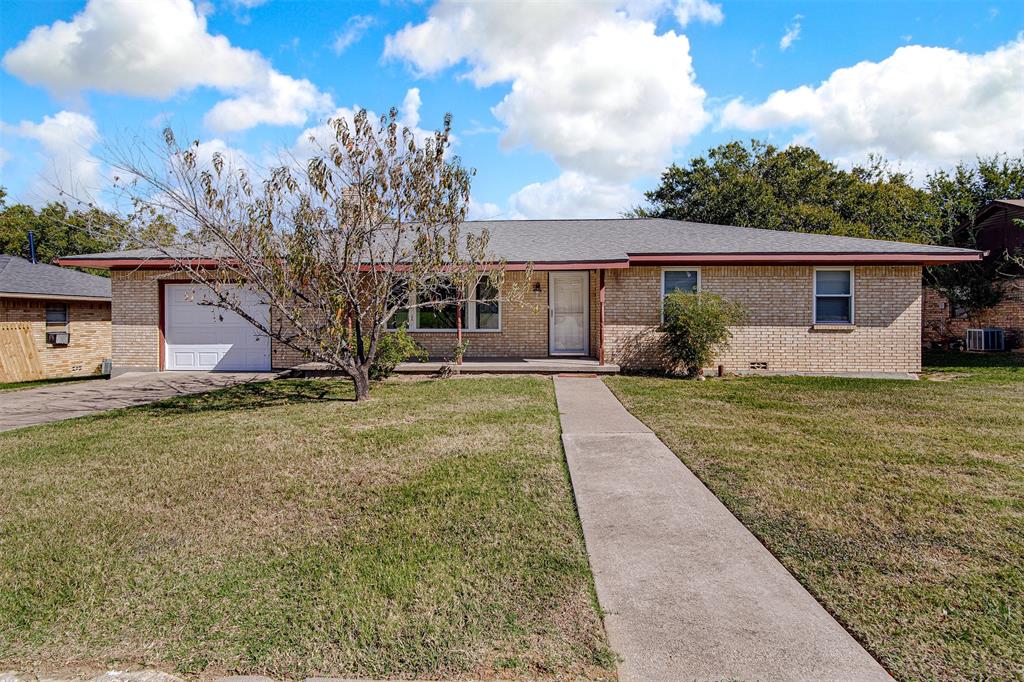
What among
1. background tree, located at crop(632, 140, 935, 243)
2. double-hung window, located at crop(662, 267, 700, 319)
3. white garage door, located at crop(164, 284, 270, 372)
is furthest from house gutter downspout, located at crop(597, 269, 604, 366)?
background tree, located at crop(632, 140, 935, 243)

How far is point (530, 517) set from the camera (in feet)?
14.0

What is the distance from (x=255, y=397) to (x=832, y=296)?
12294 mm

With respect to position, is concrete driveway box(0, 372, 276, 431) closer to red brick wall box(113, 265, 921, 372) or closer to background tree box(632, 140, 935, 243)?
red brick wall box(113, 265, 921, 372)

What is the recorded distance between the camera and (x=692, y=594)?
10.5ft

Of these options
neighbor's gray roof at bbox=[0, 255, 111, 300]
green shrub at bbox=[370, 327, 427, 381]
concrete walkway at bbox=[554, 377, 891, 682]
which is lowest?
concrete walkway at bbox=[554, 377, 891, 682]

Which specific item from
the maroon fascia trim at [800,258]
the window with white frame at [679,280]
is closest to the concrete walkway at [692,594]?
the maroon fascia trim at [800,258]

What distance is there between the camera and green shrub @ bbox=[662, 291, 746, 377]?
468 inches

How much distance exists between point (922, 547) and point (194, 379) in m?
13.2

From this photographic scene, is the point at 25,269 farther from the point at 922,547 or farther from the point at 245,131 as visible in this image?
the point at 922,547

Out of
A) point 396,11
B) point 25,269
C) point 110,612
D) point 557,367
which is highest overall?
point 396,11

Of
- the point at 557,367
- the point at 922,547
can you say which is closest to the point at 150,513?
the point at 922,547

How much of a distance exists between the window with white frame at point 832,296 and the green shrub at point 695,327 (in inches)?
86.0

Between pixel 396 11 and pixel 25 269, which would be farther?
pixel 25 269

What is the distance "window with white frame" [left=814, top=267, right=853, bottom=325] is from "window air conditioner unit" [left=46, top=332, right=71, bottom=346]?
2077 cm
